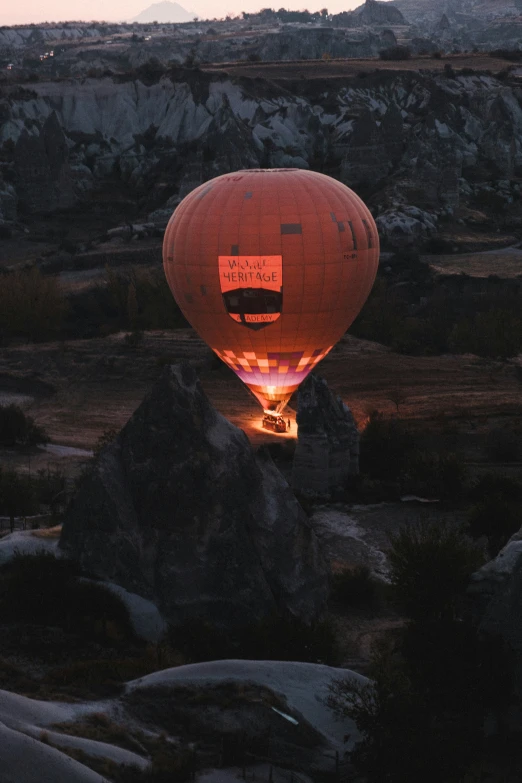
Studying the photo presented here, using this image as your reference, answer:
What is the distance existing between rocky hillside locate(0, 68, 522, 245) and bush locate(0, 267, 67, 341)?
1209 inches

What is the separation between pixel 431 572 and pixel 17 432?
59.8ft

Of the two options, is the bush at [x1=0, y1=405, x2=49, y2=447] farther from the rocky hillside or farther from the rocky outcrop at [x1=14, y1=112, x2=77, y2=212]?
the rocky outcrop at [x1=14, y1=112, x2=77, y2=212]

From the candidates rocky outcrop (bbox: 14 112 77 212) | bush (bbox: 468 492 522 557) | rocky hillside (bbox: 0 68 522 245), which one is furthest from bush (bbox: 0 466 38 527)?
rocky outcrop (bbox: 14 112 77 212)

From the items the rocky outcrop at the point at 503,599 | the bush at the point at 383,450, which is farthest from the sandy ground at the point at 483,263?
the rocky outcrop at the point at 503,599

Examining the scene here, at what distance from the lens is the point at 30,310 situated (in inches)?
1953

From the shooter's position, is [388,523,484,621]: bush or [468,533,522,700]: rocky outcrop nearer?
[468,533,522,700]: rocky outcrop

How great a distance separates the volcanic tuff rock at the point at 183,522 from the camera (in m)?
17.1

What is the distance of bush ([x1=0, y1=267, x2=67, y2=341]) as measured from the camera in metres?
49.4

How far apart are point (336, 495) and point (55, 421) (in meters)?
12.7

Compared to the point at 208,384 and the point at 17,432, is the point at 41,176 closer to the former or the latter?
the point at 208,384

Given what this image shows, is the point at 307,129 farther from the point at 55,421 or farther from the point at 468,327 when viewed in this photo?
the point at 55,421

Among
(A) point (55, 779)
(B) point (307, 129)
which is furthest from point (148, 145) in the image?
(A) point (55, 779)

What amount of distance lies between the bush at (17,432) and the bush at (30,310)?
54.6 ft

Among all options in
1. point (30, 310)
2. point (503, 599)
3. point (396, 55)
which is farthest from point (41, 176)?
point (503, 599)
